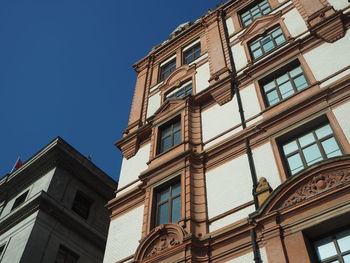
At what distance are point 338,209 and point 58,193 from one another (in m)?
17.4

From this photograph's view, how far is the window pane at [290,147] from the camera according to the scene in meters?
13.6

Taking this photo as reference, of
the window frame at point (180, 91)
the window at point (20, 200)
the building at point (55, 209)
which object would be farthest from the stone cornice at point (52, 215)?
the window frame at point (180, 91)

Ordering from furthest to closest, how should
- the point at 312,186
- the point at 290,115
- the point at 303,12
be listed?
the point at 303,12
the point at 290,115
the point at 312,186

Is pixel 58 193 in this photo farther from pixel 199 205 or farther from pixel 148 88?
pixel 199 205

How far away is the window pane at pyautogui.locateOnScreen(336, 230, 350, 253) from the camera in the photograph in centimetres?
999

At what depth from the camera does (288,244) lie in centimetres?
1053

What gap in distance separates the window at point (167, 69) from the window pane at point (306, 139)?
12.1 meters

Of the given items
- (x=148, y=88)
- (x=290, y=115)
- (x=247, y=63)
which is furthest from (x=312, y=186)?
(x=148, y=88)

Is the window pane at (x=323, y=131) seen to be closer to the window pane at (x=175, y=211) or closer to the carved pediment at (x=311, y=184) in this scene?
the carved pediment at (x=311, y=184)

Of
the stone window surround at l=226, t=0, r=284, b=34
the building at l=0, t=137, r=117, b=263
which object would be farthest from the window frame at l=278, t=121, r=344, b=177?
the building at l=0, t=137, r=117, b=263

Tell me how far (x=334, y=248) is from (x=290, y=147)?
4.36 m

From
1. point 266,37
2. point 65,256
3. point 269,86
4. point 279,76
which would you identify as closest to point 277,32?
point 266,37

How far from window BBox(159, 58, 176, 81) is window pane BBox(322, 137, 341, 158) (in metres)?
13.1

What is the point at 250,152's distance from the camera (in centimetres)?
1423
